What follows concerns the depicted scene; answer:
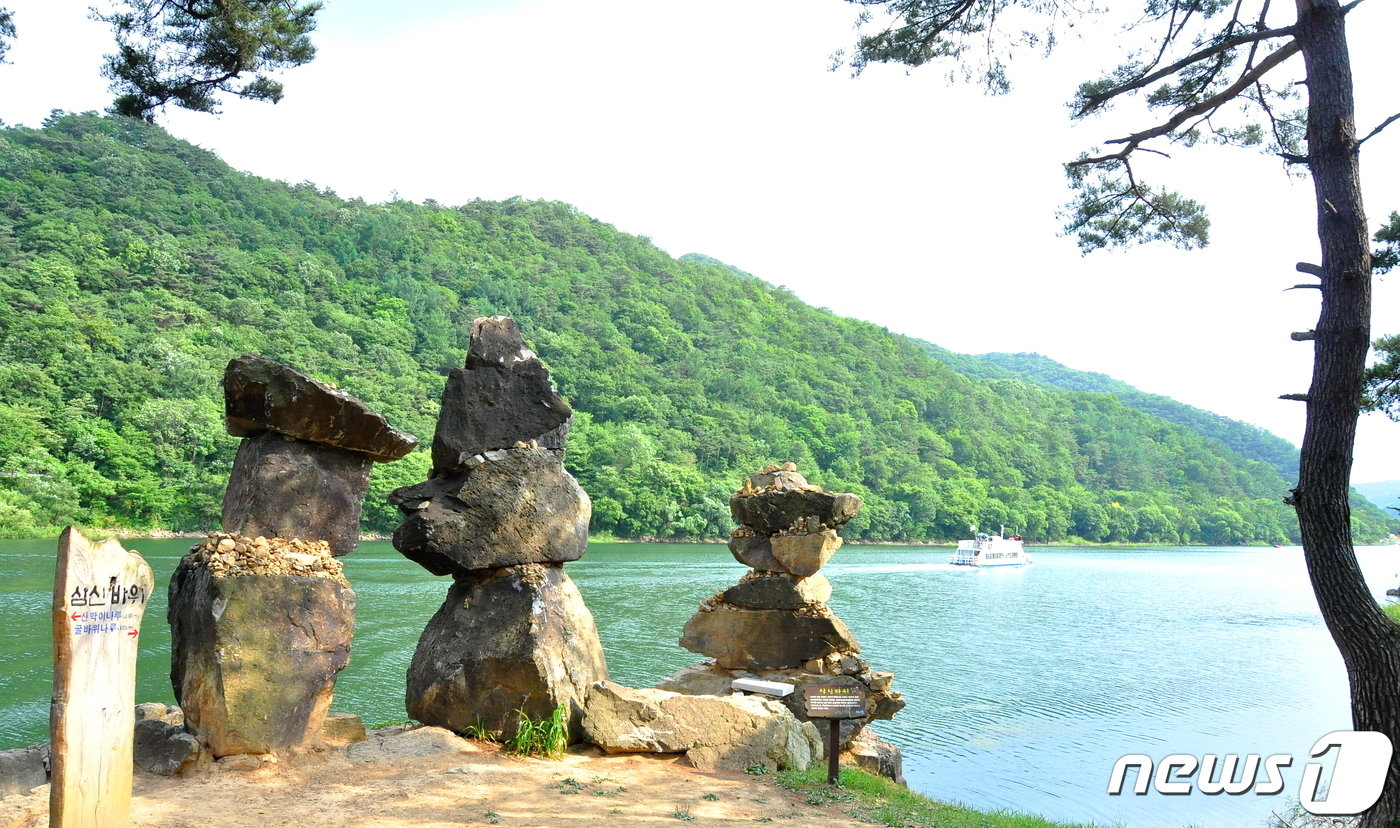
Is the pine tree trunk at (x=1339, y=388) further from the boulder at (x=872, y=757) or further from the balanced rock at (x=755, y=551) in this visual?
the balanced rock at (x=755, y=551)

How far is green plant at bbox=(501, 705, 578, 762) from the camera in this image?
6652 millimetres

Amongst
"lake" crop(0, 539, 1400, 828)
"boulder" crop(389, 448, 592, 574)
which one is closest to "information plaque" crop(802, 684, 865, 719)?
"boulder" crop(389, 448, 592, 574)

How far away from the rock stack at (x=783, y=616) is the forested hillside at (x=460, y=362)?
124 feet

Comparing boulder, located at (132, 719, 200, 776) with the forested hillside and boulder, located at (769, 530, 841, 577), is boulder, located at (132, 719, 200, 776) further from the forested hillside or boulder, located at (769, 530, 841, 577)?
the forested hillside

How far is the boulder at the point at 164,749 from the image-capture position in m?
5.62

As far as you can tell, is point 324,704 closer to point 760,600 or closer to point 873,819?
point 873,819

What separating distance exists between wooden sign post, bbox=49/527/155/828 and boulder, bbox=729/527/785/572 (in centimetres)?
650

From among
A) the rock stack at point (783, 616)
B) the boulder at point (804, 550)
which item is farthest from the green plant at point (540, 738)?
the boulder at point (804, 550)

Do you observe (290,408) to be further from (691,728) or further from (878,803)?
(878,803)

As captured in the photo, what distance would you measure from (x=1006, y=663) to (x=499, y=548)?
795 inches

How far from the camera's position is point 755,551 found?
33.8 feet

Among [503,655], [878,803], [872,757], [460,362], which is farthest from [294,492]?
[460,362]

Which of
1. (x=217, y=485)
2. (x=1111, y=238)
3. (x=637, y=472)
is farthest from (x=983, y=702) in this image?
(x=637, y=472)

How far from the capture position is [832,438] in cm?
7819
